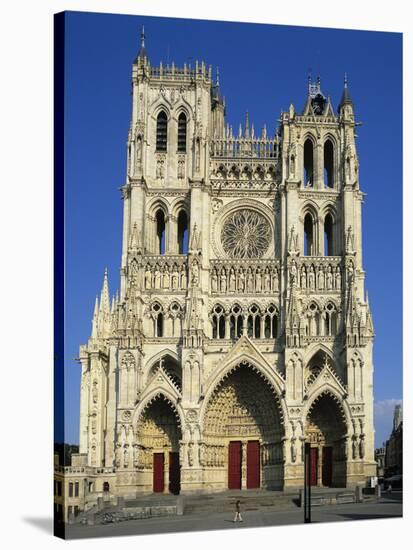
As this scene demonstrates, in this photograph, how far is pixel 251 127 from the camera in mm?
36781

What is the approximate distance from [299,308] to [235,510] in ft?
32.9

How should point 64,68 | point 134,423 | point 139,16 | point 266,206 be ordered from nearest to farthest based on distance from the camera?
point 64,68
point 139,16
point 134,423
point 266,206

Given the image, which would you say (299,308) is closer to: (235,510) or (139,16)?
(235,510)

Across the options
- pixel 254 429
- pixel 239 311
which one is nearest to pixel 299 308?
pixel 239 311

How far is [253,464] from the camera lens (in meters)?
33.7

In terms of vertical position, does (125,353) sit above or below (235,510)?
above

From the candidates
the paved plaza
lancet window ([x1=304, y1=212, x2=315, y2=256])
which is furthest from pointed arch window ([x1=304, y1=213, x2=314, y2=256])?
the paved plaza

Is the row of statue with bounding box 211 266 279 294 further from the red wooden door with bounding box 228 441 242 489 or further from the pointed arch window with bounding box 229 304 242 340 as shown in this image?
the red wooden door with bounding box 228 441 242 489

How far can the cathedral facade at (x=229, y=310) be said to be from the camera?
33.1 m

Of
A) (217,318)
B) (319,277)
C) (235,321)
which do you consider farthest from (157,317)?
(319,277)

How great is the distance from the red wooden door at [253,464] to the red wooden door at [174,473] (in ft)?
7.59

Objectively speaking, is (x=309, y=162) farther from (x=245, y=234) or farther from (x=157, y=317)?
(x=157, y=317)

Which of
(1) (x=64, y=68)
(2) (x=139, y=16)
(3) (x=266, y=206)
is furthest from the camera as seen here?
(3) (x=266, y=206)

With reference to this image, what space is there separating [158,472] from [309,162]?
40.8 ft
